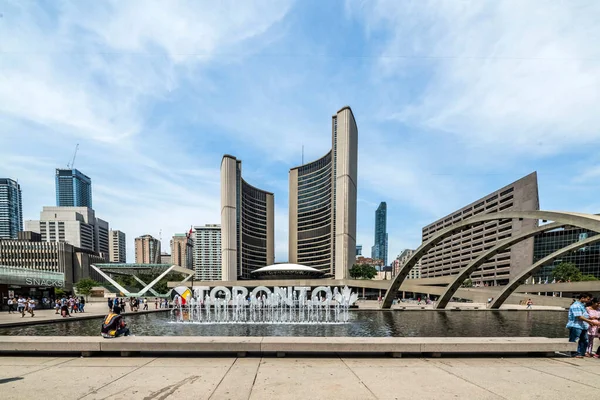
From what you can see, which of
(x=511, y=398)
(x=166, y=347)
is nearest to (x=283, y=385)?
(x=166, y=347)

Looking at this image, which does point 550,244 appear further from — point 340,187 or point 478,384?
point 478,384

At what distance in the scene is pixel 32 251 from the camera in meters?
100

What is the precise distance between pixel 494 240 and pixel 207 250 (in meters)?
165

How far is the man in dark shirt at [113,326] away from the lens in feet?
25.6

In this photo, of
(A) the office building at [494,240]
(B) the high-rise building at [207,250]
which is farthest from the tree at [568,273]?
(B) the high-rise building at [207,250]

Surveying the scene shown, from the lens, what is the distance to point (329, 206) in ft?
392

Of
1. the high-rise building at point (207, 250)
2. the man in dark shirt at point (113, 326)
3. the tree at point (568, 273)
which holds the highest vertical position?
the man in dark shirt at point (113, 326)

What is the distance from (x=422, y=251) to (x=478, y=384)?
32310 mm

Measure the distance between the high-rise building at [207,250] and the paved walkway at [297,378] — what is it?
196533 millimetres

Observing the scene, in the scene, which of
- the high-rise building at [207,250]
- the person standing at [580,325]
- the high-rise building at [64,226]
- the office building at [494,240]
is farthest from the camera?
the high-rise building at [207,250]

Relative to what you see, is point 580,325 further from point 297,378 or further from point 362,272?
point 362,272

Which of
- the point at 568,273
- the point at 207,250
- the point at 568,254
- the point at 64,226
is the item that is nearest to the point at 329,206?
the point at 568,254

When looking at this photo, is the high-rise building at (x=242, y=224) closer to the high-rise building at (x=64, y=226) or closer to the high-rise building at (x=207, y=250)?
the high-rise building at (x=207, y=250)

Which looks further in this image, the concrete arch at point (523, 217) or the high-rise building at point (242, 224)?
the high-rise building at point (242, 224)
